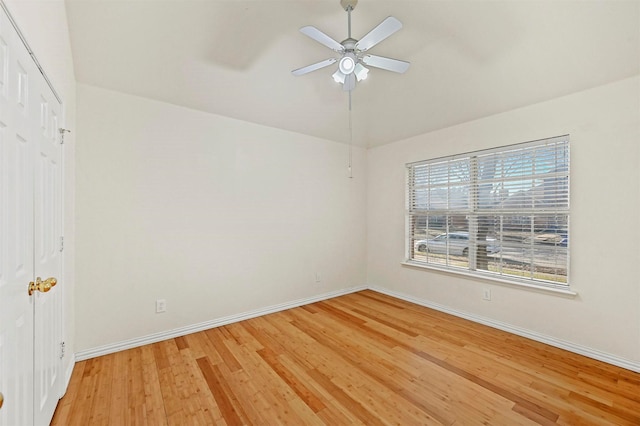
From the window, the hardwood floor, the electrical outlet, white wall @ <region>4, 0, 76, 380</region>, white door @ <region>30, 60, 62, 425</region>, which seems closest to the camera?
white wall @ <region>4, 0, 76, 380</region>

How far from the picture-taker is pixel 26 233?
130cm

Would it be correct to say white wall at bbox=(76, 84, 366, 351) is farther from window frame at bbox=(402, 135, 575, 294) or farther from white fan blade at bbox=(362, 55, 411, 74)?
white fan blade at bbox=(362, 55, 411, 74)

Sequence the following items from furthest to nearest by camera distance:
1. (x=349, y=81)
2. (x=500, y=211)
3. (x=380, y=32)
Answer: (x=500, y=211) → (x=349, y=81) → (x=380, y=32)

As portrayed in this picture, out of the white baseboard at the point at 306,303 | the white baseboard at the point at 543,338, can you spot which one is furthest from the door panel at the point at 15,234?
the white baseboard at the point at 543,338

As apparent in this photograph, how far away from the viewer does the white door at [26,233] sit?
1.08 m

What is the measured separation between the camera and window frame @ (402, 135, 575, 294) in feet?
9.01

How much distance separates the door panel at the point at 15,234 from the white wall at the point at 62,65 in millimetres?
189

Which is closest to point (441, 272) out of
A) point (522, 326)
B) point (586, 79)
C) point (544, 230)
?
point (522, 326)

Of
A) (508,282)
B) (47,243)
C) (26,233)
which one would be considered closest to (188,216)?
(47,243)

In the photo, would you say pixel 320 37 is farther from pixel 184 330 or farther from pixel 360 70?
pixel 184 330

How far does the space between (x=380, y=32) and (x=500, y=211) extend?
249 cm

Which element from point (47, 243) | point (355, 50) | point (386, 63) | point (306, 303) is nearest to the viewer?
point (47, 243)

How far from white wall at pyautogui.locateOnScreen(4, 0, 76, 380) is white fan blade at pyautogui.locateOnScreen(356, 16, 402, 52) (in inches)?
67.4

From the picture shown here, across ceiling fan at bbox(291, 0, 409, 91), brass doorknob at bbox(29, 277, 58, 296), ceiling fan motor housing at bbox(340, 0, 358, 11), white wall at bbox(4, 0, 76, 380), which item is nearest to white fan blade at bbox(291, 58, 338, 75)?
ceiling fan at bbox(291, 0, 409, 91)
